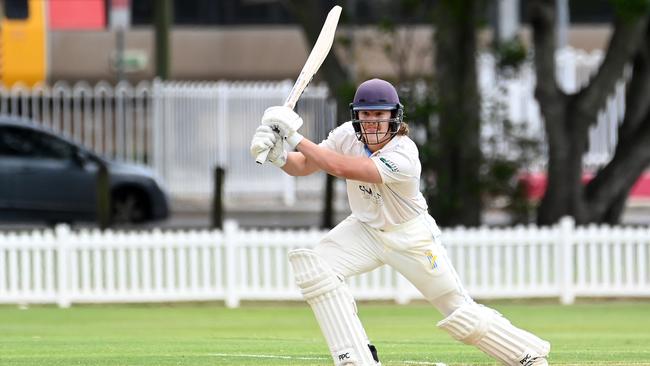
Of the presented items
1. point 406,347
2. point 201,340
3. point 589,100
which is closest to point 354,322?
point 406,347

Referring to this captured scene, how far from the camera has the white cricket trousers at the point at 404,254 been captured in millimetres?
8188

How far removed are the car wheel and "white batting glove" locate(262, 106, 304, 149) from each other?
14924mm

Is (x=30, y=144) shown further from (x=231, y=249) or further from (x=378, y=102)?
(x=378, y=102)

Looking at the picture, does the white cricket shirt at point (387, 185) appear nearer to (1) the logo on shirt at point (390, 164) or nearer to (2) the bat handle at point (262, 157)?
(1) the logo on shirt at point (390, 164)

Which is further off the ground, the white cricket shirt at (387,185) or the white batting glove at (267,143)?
the white batting glove at (267,143)

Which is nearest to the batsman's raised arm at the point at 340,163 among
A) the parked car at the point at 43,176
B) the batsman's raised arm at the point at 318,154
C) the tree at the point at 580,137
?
the batsman's raised arm at the point at 318,154

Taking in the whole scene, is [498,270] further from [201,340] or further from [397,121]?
[397,121]

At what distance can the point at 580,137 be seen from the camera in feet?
62.4

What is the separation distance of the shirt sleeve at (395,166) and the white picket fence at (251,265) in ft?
23.6

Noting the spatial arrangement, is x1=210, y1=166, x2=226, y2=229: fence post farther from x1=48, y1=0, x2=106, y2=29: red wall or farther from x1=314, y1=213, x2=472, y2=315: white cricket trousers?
x1=48, y1=0, x2=106, y2=29: red wall

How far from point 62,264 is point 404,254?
7.72m

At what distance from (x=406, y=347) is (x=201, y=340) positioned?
1.64 m

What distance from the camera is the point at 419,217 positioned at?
8.30m

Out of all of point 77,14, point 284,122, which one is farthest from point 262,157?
point 77,14
